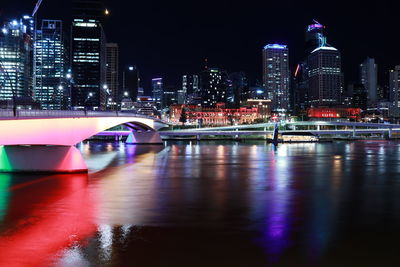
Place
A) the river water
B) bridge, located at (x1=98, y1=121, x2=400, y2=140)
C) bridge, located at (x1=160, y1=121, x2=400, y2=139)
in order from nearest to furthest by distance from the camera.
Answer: the river water < bridge, located at (x1=98, y1=121, x2=400, y2=140) < bridge, located at (x1=160, y1=121, x2=400, y2=139)

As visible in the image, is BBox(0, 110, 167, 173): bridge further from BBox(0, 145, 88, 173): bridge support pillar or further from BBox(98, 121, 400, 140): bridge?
BBox(98, 121, 400, 140): bridge

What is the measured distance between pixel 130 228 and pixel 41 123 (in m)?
18.0

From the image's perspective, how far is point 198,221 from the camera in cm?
2262

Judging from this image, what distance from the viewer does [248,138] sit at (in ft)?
576

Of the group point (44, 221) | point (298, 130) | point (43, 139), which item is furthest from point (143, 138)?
point (44, 221)

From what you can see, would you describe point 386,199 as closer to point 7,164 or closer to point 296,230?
point 296,230

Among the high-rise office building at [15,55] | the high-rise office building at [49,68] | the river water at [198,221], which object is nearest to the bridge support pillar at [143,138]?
the high-rise office building at [49,68]

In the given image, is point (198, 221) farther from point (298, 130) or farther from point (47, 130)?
point (298, 130)

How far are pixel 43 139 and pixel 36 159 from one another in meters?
5.22

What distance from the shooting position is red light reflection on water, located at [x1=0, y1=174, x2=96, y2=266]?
16609 mm

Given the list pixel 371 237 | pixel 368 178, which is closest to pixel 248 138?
pixel 368 178

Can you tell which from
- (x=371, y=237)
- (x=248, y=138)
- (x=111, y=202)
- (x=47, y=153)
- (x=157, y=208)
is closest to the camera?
(x=371, y=237)

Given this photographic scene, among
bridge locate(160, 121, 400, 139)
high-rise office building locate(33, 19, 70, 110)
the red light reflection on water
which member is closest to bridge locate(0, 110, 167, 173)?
the red light reflection on water

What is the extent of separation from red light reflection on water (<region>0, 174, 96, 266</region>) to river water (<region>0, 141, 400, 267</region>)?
1.8 inches
